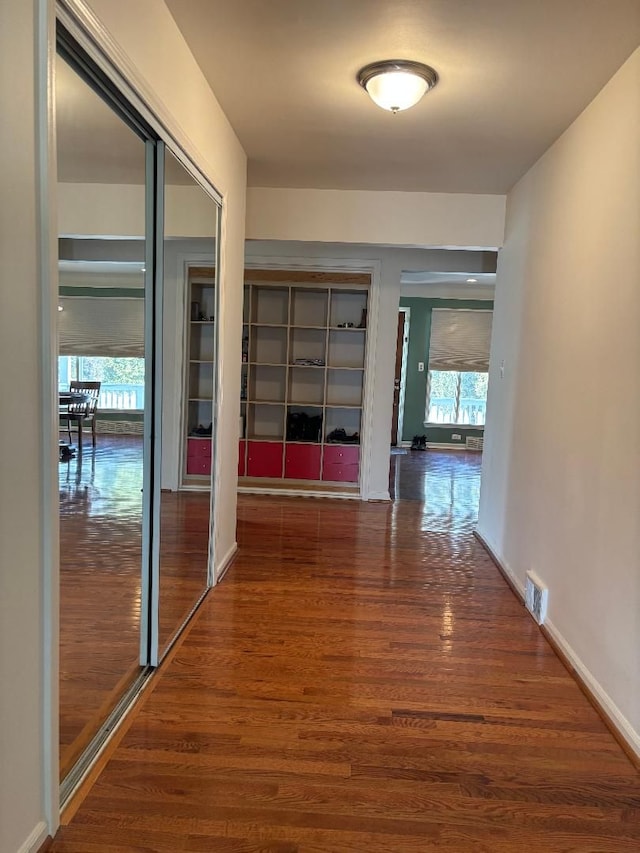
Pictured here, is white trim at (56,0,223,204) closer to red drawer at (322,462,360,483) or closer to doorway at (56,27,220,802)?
doorway at (56,27,220,802)

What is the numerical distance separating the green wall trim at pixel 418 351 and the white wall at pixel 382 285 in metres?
3.93

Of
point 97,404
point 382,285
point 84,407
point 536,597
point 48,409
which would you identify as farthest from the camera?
point 382,285

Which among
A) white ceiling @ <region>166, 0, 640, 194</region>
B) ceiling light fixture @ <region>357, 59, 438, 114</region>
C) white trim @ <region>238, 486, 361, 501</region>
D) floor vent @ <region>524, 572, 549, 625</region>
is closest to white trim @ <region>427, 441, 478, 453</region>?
white trim @ <region>238, 486, 361, 501</region>

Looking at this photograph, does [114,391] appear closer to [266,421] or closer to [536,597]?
[536,597]

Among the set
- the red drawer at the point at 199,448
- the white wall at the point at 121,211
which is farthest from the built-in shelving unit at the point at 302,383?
the white wall at the point at 121,211

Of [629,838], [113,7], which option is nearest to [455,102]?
[113,7]

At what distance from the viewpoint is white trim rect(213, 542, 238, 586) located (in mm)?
3475

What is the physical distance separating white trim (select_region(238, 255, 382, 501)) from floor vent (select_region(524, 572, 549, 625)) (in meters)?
2.67

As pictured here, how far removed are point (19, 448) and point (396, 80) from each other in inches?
84.9

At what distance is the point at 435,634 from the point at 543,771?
3.29 ft

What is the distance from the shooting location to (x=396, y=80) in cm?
250

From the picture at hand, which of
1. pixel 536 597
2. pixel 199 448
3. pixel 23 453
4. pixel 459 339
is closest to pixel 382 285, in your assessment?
pixel 199 448

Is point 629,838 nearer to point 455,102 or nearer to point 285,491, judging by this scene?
point 455,102

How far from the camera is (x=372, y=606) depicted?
10.7 feet
